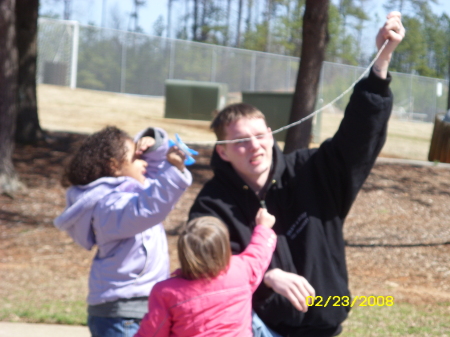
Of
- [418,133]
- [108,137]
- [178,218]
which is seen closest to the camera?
[108,137]

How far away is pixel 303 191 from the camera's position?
237 cm

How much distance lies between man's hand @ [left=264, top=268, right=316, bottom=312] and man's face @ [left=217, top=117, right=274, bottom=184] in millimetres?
451

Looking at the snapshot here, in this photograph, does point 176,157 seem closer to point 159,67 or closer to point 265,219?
point 265,219

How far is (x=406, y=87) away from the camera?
26.5 meters

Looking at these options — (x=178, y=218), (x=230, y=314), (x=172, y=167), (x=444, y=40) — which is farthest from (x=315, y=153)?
(x=444, y=40)

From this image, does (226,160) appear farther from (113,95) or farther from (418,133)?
(113,95)

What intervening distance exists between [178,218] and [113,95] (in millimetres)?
19233

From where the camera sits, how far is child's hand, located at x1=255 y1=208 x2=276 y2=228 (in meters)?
2.25

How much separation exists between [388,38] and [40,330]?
3.70 m

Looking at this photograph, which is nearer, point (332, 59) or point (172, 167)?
point (172, 167)

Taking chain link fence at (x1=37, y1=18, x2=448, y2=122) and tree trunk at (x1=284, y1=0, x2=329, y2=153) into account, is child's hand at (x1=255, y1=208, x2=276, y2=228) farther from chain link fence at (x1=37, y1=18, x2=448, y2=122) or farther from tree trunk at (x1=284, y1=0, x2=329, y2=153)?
chain link fence at (x1=37, y1=18, x2=448, y2=122)

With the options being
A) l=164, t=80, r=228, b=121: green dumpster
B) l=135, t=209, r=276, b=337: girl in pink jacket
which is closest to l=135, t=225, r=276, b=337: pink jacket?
l=135, t=209, r=276, b=337: girl in pink jacket

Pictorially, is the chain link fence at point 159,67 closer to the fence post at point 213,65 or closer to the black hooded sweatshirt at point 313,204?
the fence post at point 213,65

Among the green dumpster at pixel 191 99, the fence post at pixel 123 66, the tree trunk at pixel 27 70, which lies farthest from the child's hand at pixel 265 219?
the fence post at pixel 123 66
